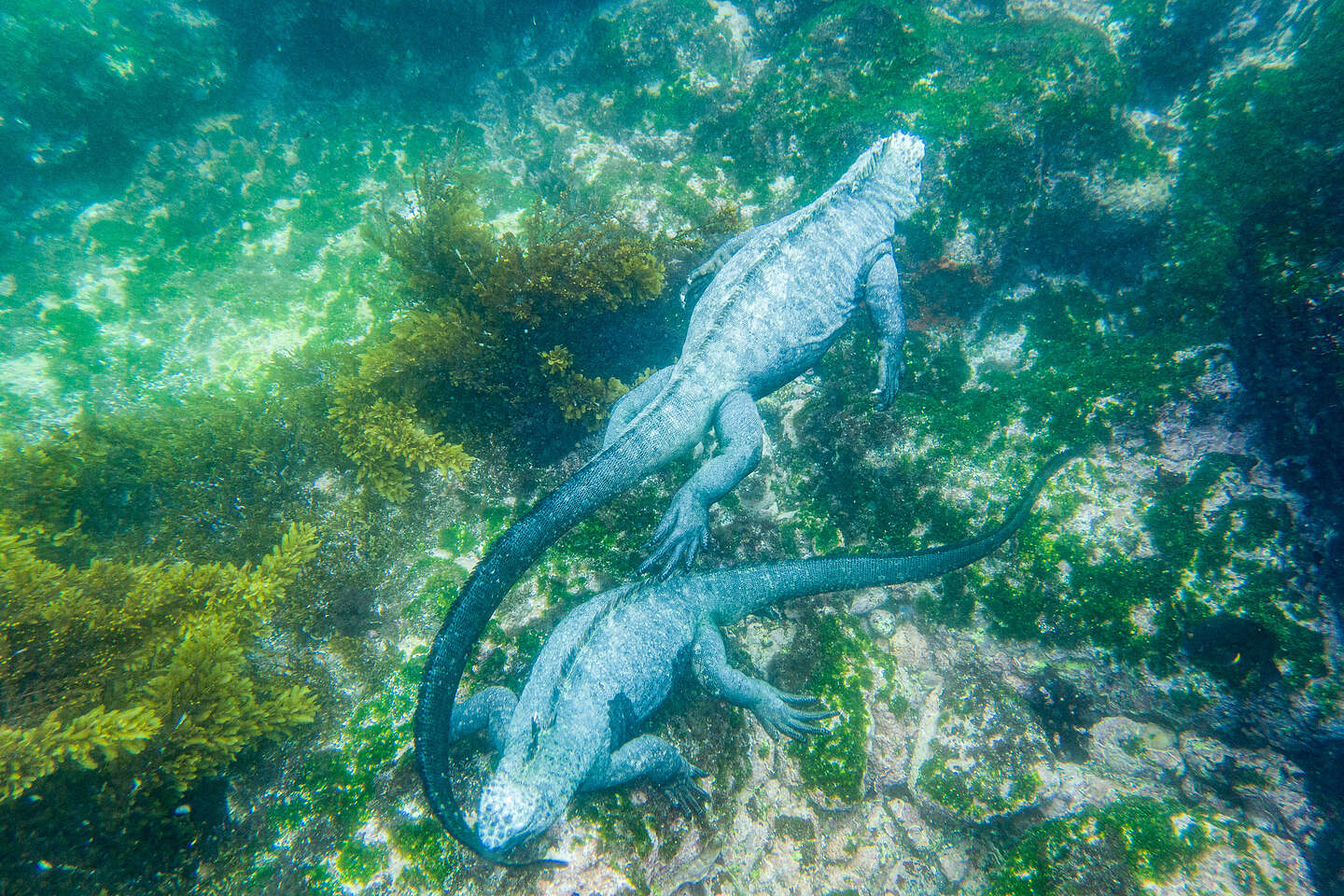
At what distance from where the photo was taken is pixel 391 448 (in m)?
4.21

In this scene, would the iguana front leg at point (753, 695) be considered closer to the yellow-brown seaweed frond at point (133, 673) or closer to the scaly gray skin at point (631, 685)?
the scaly gray skin at point (631, 685)

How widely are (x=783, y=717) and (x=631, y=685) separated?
4.06 feet

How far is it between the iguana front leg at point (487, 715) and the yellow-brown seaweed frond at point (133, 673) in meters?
1.01

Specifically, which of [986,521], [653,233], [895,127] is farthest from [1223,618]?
[653,233]

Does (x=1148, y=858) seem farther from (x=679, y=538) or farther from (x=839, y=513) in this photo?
(x=679, y=538)

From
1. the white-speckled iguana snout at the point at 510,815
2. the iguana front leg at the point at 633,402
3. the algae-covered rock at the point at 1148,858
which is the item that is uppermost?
the iguana front leg at the point at 633,402

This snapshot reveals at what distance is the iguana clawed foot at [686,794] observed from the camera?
3523mm

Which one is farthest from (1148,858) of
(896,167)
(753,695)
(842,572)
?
(896,167)

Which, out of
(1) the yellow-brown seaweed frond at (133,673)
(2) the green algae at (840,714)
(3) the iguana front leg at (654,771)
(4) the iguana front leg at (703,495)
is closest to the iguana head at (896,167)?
(4) the iguana front leg at (703,495)

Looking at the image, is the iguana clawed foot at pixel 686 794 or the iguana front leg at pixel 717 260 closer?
the iguana clawed foot at pixel 686 794

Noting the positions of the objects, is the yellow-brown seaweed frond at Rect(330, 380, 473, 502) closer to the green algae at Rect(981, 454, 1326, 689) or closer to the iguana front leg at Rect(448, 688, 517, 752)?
the iguana front leg at Rect(448, 688, 517, 752)

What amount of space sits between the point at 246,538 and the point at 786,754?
16.4ft

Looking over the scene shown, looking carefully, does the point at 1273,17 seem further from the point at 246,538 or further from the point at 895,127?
the point at 246,538

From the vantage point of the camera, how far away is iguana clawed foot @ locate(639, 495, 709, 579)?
3.86 meters
